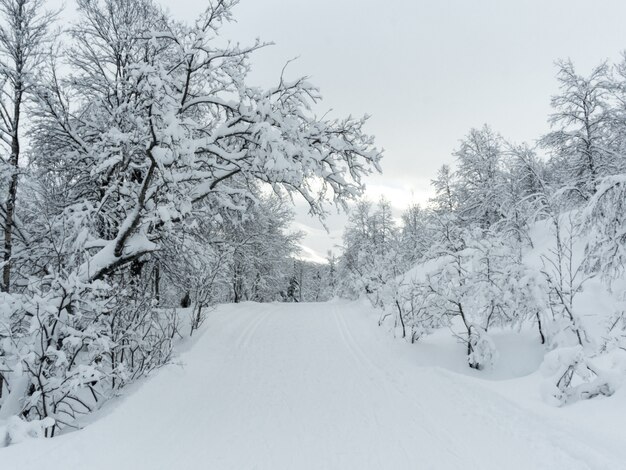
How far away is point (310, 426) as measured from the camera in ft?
21.8

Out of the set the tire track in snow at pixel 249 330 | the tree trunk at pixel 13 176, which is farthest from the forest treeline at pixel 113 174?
the tire track in snow at pixel 249 330

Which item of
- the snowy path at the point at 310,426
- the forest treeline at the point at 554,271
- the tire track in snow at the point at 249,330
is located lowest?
the snowy path at the point at 310,426

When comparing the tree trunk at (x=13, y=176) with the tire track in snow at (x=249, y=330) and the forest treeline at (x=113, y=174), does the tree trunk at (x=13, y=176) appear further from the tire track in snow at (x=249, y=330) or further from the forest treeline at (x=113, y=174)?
the tire track in snow at (x=249, y=330)

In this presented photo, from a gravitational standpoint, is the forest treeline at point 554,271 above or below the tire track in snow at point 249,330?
above

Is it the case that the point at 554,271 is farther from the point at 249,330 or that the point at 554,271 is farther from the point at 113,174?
the point at 113,174

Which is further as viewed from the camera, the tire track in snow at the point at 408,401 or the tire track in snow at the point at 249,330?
the tire track in snow at the point at 249,330

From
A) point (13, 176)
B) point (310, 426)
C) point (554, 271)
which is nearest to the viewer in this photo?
point (310, 426)

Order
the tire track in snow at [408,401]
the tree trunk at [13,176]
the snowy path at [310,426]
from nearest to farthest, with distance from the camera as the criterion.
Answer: the snowy path at [310,426] → the tire track in snow at [408,401] → the tree trunk at [13,176]

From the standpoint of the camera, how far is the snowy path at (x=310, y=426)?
5035 mm

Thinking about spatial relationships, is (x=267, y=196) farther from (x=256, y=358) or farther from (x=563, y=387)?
(x=563, y=387)

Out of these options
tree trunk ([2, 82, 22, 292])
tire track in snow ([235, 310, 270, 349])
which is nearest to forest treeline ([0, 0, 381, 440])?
tree trunk ([2, 82, 22, 292])

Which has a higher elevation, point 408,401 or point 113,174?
point 113,174

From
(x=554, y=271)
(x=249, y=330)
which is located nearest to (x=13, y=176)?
(x=249, y=330)

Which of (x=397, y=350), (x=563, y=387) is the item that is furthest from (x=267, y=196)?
(x=563, y=387)
